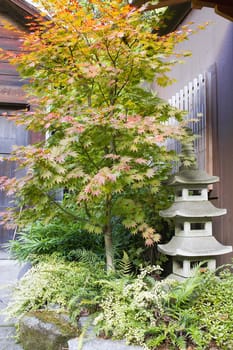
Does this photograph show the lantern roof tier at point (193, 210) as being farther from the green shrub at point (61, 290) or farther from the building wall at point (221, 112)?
the green shrub at point (61, 290)

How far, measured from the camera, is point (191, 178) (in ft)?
9.68

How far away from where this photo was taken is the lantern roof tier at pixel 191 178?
2.92 m

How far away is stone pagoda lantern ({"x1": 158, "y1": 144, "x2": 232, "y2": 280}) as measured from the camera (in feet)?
9.12

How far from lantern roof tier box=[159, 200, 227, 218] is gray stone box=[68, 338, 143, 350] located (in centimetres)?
111

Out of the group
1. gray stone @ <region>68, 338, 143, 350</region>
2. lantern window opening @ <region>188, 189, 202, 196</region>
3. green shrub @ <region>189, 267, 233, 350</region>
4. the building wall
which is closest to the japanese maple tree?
lantern window opening @ <region>188, 189, 202, 196</region>

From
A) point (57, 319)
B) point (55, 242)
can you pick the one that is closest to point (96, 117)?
point (57, 319)

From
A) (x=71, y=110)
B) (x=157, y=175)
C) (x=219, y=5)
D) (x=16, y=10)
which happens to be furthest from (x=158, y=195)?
(x=16, y=10)

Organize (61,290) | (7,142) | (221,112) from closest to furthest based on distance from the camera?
(61,290), (221,112), (7,142)

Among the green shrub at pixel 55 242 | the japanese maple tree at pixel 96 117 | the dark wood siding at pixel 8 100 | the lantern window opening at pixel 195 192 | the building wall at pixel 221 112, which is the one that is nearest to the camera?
the japanese maple tree at pixel 96 117

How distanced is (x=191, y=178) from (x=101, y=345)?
1.53 m

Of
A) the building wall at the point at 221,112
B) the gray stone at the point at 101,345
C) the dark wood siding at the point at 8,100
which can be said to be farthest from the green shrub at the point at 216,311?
the dark wood siding at the point at 8,100

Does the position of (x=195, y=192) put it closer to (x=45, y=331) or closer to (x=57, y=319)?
(x=57, y=319)

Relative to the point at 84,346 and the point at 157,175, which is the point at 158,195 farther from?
the point at 84,346

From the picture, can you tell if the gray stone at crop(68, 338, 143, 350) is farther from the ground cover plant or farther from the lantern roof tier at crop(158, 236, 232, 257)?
the lantern roof tier at crop(158, 236, 232, 257)
